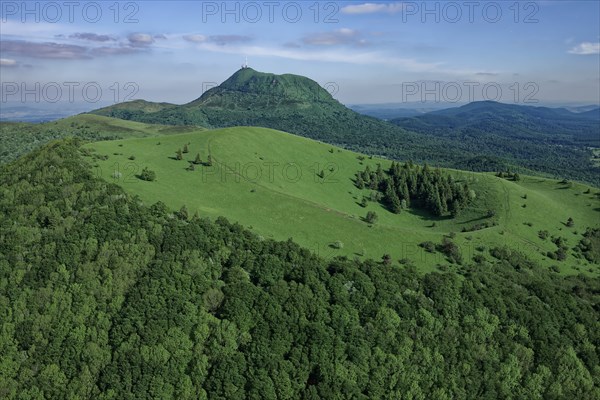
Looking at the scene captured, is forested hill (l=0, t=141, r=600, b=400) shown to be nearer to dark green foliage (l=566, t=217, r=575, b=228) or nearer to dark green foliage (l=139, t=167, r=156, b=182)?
dark green foliage (l=139, t=167, r=156, b=182)

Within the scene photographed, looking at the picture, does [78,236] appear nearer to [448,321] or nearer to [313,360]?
[313,360]

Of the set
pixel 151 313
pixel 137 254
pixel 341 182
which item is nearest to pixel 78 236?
pixel 137 254

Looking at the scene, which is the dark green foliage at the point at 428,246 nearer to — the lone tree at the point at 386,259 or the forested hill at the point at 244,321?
the forested hill at the point at 244,321

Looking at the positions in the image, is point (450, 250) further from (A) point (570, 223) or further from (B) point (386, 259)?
(A) point (570, 223)

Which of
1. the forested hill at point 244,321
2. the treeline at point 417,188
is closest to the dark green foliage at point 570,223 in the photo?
the treeline at point 417,188

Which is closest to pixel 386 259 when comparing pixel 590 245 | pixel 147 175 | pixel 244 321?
pixel 244 321
